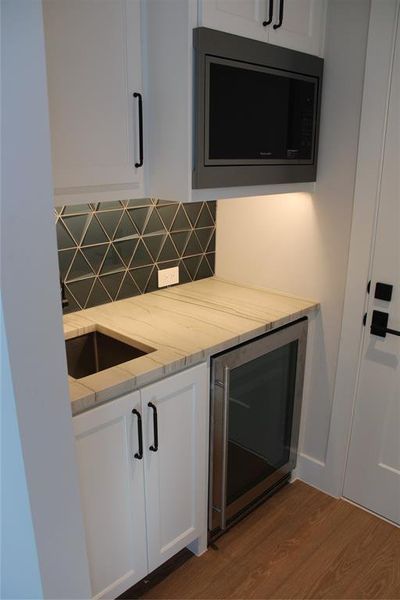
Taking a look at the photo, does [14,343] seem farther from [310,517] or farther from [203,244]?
[310,517]

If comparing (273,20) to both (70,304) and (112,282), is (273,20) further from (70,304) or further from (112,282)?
(70,304)

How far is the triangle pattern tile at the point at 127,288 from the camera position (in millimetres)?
2107

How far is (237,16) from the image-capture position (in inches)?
60.4

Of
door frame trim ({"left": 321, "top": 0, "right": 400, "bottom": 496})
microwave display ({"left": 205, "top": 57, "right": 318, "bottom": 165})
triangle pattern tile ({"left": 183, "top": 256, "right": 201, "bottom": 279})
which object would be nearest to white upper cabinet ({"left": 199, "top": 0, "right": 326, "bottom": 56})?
microwave display ({"left": 205, "top": 57, "right": 318, "bottom": 165})

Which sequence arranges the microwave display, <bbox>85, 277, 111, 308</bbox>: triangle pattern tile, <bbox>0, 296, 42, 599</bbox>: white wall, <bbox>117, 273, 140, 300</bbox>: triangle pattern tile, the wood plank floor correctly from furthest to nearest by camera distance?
<bbox>117, 273, 140, 300</bbox>: triangle pattern tile → <bbox>85, 277, 111, 308</bbox>: triangle pattern tile → the wood plank floor → the microwave display → <bbox>0, 296, 42, 599</bbox>: white wall

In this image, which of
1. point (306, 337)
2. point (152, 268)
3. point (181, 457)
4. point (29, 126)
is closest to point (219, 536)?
point (181, 457)

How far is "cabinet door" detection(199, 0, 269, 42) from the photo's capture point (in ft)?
4.77

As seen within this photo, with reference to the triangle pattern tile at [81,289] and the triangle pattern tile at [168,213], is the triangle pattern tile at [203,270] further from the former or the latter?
the triangle pattern tile at [81,289]

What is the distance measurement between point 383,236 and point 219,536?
1.40 metres

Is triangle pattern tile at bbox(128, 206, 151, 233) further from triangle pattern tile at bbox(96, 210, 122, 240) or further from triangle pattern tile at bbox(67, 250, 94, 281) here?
triangle pattern tile at bbox(67, 250, 94, 281)

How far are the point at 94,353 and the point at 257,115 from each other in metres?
1.08

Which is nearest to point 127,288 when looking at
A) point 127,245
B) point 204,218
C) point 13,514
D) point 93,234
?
point 127,245

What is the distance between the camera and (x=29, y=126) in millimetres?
902

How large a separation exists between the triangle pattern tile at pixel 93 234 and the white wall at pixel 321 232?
0.67 m
